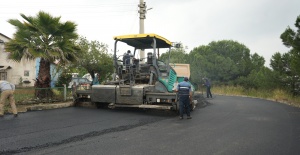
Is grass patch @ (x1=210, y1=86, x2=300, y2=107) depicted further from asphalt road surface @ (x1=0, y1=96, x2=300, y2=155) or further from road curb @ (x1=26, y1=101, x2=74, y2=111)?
road curb @ (x1=26, y1=101, x2=74, y2=111)

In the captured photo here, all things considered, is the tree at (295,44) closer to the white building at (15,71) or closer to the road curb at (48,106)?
the road curb at (48,106)

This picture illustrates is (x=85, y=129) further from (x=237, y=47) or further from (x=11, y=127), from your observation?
(x=237, y=47)

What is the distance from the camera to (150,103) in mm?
10203

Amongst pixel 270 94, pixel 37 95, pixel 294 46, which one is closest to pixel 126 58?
pixel 37 95

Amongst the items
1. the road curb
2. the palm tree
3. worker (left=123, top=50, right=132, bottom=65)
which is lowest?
the road curb

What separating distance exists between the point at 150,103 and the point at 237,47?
38869 mm

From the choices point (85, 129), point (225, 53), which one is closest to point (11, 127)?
point (85, 129)

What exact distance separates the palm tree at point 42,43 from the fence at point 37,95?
12 cm

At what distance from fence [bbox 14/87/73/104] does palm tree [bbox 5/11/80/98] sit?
116mm

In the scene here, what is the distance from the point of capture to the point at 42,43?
483 inches

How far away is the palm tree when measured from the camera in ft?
39.1

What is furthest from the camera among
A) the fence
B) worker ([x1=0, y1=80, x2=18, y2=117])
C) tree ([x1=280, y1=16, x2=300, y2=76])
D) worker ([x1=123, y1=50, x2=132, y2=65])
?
tree ([x1=280, y1=16, x2=300, y2=76])

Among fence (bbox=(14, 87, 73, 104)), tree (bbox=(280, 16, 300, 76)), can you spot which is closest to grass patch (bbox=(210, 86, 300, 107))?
tree (bbox=(280, 16, 300, 76))

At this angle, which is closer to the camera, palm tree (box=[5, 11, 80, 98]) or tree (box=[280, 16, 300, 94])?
palm tree (box=[5, 11, 80, 98])
